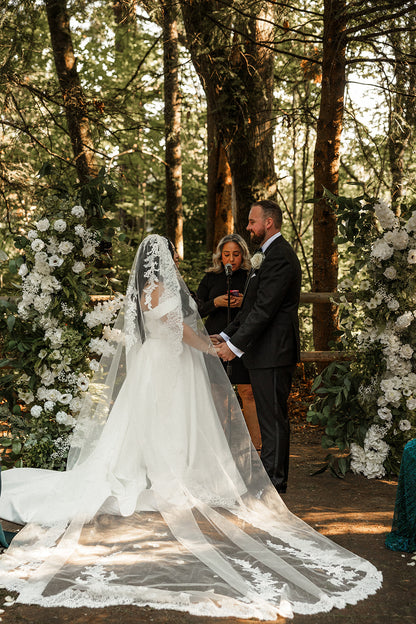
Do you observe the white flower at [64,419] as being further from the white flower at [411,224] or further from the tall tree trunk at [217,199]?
the tall tree trunk at [217,199]

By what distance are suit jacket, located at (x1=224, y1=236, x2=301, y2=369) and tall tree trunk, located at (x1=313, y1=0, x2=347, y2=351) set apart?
66.1 inches

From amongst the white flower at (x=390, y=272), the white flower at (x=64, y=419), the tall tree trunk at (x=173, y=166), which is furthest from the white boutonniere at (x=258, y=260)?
the tall tree trunk at (x=173, y=166)

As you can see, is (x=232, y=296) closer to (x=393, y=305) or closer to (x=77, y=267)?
(x=393, y=305)

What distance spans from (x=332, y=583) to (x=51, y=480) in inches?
77.4

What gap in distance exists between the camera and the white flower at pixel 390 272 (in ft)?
17.4

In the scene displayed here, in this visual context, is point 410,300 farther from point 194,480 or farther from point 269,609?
point 269,609

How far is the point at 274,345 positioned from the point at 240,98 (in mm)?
3437

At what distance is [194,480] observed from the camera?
14.5 ft

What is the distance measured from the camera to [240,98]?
7379mm

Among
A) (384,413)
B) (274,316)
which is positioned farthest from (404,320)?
(274,316)

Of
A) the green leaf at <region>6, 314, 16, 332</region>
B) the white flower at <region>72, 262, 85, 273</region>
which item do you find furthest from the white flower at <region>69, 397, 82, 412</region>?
the white flower at <region>72, 262, 85, 273</region>

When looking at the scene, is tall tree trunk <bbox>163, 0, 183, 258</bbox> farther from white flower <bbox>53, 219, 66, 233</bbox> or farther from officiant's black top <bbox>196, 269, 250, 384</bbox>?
white flower <bbox>53, 219, 66, 233</bbox>

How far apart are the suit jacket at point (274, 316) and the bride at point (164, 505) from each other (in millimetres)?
397

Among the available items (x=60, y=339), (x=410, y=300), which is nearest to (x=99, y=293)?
(x=60, y=339)
